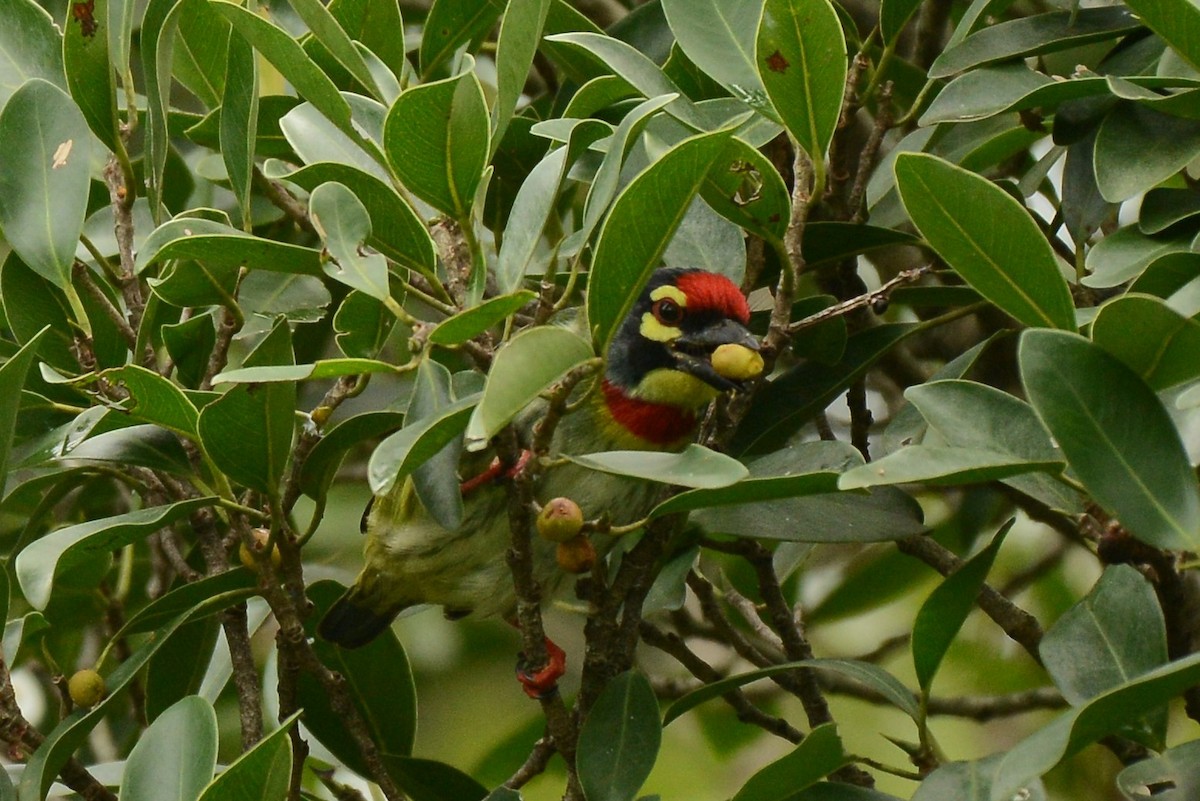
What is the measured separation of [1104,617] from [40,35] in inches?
68.8

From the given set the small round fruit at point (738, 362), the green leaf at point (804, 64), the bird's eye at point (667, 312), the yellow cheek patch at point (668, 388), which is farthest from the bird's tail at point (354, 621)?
the green leaf at point (804, 64)

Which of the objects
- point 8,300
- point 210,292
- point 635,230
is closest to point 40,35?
point 8,300

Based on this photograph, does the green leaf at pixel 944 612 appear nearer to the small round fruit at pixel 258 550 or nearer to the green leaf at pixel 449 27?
the small round fruit at pixel 258 550

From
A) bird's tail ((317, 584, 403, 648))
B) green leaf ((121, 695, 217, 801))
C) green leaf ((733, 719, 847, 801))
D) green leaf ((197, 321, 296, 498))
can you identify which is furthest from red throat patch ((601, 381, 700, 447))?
green leaf ((121, 695, 217, 801))

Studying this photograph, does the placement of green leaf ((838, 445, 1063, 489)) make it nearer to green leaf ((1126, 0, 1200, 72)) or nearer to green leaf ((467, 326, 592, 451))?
green leaf ((467, 326, 592, 451))

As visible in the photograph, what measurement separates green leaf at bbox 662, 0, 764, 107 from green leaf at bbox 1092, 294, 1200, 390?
0.66 m

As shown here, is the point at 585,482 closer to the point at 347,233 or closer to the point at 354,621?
the point at 354,621

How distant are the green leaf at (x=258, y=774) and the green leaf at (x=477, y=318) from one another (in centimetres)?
45

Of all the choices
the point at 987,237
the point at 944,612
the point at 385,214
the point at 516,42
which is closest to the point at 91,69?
the point at 385,214

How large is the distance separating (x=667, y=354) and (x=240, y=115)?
1012mm

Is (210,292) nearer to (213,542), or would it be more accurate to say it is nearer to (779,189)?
(213,542)

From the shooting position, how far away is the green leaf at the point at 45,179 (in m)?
1.94

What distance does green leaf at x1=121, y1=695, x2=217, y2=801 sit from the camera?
5.72ft

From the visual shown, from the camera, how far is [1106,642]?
173 centimetres
